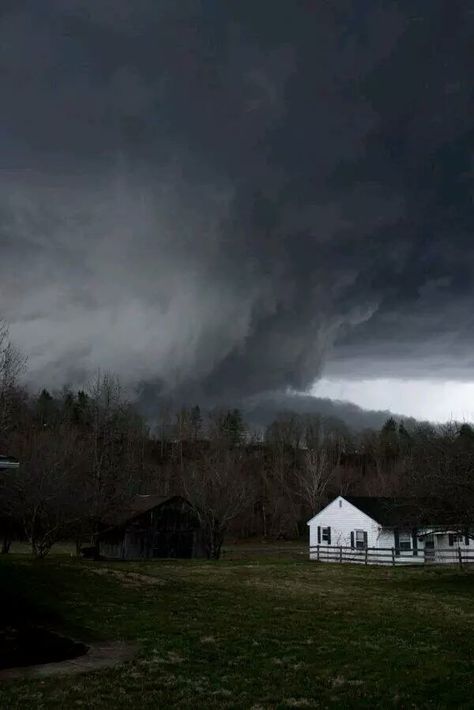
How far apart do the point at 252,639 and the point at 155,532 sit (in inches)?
1572

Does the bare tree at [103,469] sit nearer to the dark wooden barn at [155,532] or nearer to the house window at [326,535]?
the dark wooden barn at [155,532]

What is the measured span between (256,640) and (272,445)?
95141mm

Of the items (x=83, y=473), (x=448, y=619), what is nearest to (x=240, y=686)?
(x=448, y=619)

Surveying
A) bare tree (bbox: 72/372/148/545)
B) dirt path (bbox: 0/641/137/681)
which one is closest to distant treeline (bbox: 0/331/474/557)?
bare tree (bbox: 72/372/148/545)

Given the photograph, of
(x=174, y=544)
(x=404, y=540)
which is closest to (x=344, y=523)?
(x=404, y=540)

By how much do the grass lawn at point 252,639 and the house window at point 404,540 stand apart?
Result: 18311mm

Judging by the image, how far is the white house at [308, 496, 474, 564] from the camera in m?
44.8

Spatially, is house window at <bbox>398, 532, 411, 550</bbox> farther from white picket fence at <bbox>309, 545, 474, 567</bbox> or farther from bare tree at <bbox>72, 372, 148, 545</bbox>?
bare tree at <bbox>72, 372, 148, 545</bbox>

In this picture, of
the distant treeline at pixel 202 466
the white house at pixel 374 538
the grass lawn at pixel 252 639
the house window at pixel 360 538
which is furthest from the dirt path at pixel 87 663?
the house window at pixel 360 538

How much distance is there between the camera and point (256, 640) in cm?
1431

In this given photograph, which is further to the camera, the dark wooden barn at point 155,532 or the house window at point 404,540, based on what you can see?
the dark wooden barn at point 155,532

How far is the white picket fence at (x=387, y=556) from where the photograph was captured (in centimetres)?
4387

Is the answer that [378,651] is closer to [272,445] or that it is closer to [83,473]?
[83,473]

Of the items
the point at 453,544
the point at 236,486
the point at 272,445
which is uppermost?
the point at 272,445
